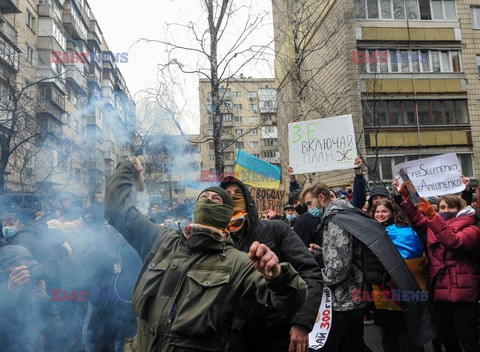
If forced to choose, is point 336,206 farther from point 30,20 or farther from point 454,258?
point 30,20

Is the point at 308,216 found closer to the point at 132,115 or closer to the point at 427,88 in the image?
the point at 132,115

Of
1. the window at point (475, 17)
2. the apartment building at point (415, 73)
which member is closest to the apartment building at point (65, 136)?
the apartment building at point (415, 73)

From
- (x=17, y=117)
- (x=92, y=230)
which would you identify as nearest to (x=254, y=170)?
(x=92, y=230)

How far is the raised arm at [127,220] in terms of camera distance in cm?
259

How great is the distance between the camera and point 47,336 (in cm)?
400

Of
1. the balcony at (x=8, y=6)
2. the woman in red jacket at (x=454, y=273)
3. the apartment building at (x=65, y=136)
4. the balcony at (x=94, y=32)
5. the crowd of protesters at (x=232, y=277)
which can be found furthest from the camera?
the balcony at (x=94, y=32)

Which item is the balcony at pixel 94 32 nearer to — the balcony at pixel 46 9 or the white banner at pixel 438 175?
the balcony at pixel 46 9

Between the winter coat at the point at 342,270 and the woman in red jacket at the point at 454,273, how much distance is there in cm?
106

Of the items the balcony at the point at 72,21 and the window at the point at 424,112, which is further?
the balcony at the point at 72,21

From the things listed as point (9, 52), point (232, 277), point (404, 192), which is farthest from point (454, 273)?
point (9, 52)

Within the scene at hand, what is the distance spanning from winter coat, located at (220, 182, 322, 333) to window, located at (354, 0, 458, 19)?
2191cm

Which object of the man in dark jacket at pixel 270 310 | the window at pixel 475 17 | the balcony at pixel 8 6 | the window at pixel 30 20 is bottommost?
the man in dark jacket at pixel 270 310

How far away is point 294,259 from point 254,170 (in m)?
4.24

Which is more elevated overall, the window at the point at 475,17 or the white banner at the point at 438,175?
the window at the point at 475,17
